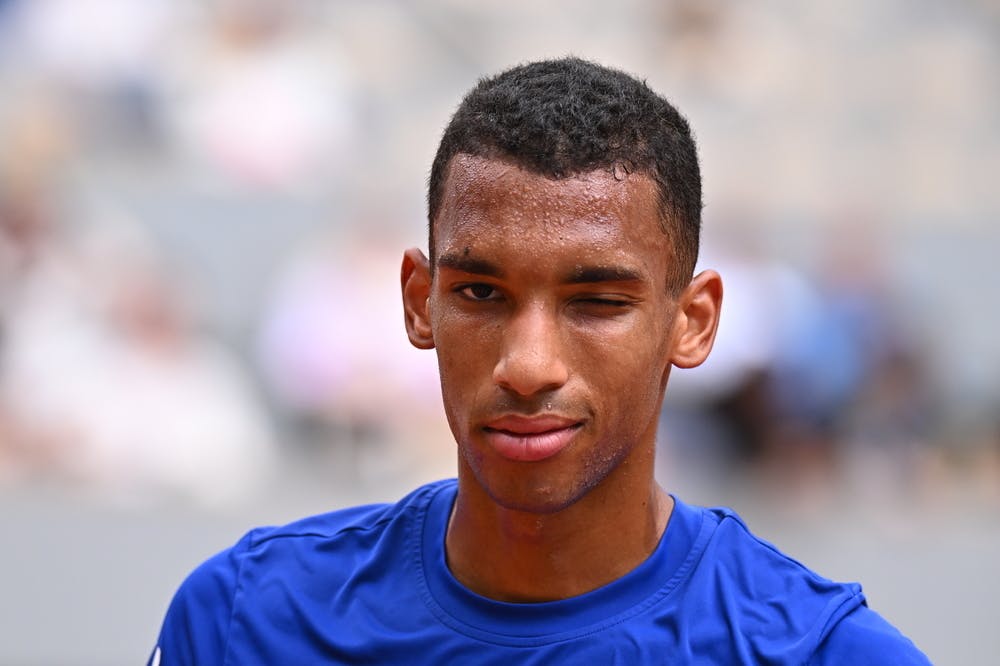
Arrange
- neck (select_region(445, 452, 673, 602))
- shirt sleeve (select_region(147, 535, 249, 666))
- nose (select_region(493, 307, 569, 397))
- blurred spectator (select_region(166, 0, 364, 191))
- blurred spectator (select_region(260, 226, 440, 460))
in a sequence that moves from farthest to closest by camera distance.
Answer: blurred spectator (select_region(166, 0, 364, 191)), blurred spectator (select_region(260, 226, 440, 460)), shirt sleeve (select_region(147, 535, 249, 666)), neck (select_region(445, 452, 673, 602)), nose (select_region(493, 307, 569, 397))

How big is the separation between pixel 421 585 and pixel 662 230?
2.60ft

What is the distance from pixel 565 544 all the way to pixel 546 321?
0.45m

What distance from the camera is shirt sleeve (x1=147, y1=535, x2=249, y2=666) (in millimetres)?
2590

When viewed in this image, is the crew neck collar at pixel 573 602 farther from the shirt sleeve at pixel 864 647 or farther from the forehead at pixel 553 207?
the forehead at pixel 553 207

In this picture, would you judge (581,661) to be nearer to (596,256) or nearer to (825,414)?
(596,256)

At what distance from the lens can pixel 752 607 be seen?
240 cm

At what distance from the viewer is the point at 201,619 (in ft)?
8.62

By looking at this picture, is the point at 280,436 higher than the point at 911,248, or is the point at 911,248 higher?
the point at 911,248

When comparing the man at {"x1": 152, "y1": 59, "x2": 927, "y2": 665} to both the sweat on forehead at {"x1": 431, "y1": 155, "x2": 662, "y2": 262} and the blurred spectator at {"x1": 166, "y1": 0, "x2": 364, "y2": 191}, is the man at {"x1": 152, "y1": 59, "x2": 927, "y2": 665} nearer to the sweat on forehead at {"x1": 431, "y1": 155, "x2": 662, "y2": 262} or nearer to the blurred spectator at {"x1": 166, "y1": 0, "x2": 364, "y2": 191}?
the sweat on forehead at {"x1": 431, "y1": 155, "x2": 662, "y2": 262}

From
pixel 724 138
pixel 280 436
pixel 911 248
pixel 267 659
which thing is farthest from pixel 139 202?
pixel 267 659

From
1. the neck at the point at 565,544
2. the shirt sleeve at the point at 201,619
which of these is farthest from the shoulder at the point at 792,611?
the shirt sleeve at the point at 201,619

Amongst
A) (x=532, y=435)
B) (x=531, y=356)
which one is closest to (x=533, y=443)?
(x=532, y=435)

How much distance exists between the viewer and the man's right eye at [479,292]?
2.33 metres

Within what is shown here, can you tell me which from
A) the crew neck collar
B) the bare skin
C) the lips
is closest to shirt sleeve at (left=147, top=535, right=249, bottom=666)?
the crew neck collar
